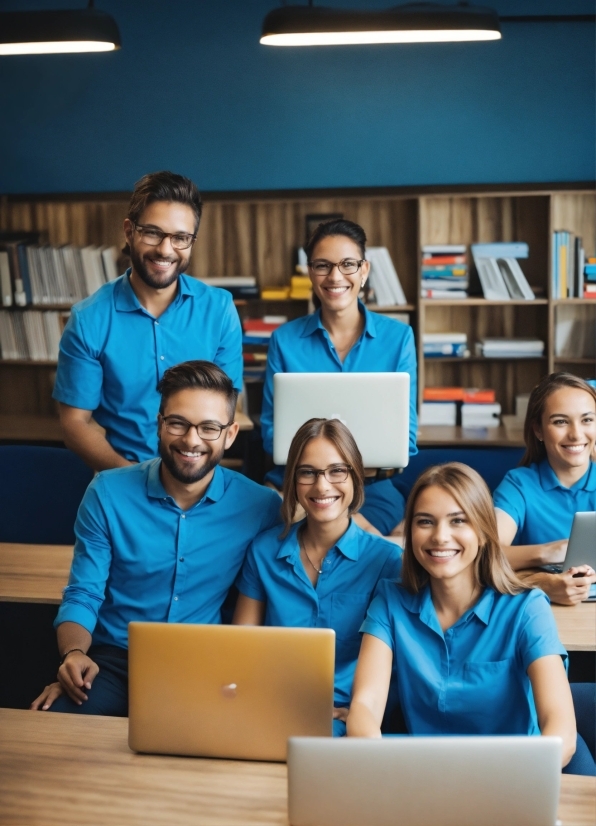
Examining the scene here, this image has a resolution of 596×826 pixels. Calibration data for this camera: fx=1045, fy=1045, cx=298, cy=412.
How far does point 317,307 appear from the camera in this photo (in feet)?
12.1

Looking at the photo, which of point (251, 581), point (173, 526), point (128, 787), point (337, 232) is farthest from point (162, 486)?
point (337, 232)

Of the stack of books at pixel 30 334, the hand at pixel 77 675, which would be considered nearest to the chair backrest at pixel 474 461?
the hand at pixel 77 675

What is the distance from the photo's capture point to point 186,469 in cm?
260

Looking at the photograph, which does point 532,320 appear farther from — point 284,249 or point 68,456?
point 68,456

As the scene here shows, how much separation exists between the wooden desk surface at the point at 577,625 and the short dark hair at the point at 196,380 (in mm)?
965

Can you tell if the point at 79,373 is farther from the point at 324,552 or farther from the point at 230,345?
the point at 324,552

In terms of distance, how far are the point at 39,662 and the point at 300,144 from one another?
321cm

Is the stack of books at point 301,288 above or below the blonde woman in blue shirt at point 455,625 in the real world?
above

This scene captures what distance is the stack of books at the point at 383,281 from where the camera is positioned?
5410 millimetres

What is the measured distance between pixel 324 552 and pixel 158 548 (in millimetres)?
438

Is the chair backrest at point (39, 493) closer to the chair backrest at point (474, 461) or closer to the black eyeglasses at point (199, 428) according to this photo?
the black eyeglasses at point (199, 428)

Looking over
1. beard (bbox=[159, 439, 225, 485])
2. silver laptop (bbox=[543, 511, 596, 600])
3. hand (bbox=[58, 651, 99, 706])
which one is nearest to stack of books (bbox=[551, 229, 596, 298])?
silver laptop (bbox=[543, 511, 596, 600])

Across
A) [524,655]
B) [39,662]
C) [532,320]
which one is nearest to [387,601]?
[524,655]

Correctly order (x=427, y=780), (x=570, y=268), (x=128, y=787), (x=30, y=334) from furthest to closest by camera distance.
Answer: (x=30, y=334) → (x=570, y=268) → (x=128, y=787) → (x=427, y=780)
